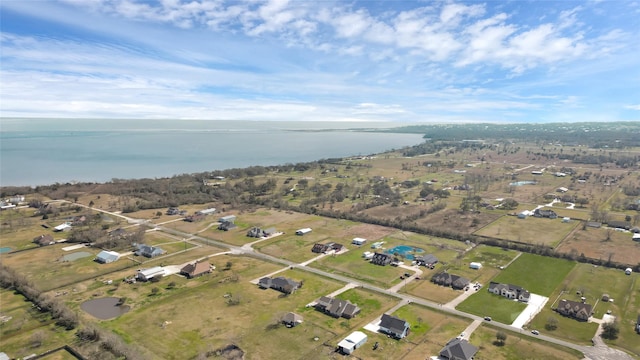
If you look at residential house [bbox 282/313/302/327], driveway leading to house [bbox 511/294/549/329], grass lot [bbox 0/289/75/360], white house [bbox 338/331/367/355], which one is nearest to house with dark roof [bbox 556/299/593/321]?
driveway leading to house [bbox 511/294/549/329]

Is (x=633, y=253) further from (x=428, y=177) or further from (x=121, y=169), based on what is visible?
(x=121, y=169)

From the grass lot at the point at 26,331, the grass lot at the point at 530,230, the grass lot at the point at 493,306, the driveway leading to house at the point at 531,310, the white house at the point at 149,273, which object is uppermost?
the white house at the point at 149,273

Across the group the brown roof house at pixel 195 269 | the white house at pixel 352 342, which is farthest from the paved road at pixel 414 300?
the white house at pixel 352 342

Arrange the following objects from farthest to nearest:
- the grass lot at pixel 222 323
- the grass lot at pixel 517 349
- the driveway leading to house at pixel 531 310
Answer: the driveway leading to house at pixel 531 310, the grass lot at pixel 222 323, the grass lot at pixel 517 349

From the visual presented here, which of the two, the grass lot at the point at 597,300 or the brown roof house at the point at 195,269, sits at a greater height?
the brown roof house at the point at 195,269

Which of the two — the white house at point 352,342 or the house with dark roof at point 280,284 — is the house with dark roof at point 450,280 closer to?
the white house at point 352,342

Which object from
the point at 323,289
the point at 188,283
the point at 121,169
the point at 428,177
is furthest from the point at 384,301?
the point at 121,169
